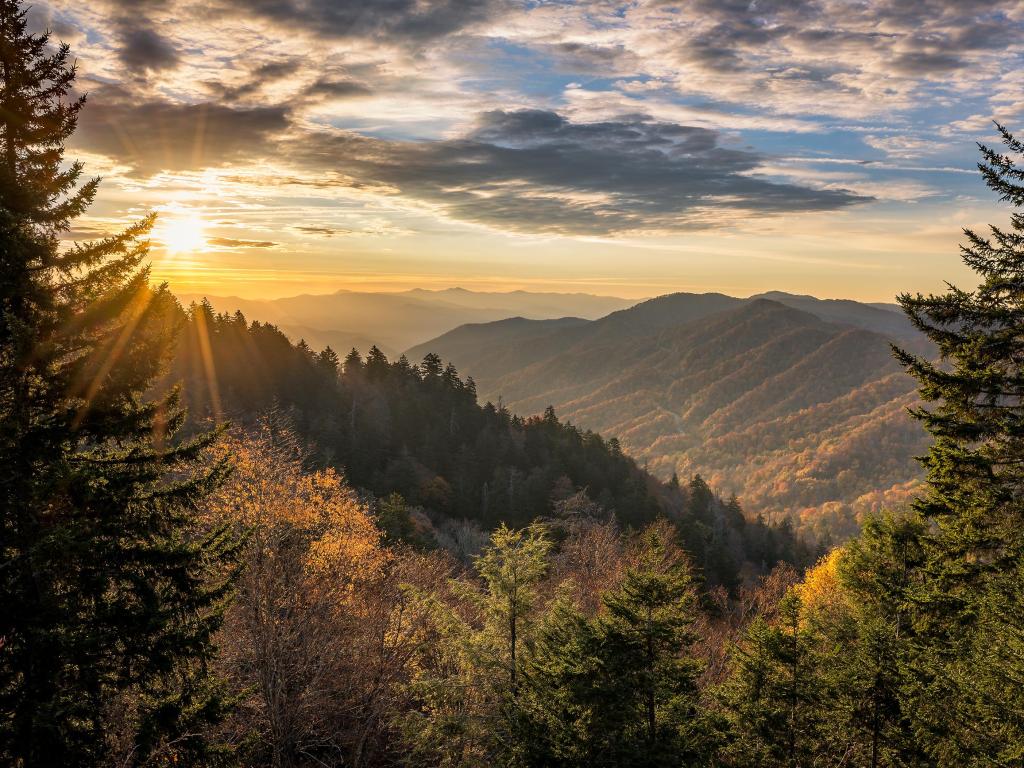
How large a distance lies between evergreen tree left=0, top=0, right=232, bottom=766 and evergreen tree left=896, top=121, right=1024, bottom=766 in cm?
1293

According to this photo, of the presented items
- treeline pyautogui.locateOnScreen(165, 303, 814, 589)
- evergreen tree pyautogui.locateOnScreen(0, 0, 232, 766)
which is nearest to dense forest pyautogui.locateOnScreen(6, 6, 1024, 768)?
evergreen tree pyautogui.locateOnScreen(0, 0, 232, 766)

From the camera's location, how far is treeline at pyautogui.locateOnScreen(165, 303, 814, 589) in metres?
70.5

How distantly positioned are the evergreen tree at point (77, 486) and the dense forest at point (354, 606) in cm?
4

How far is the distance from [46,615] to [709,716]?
41.9 ft

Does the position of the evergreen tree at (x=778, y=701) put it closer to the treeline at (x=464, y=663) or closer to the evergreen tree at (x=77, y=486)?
the treeline at (x=464, y=663)

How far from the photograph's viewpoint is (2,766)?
786cm

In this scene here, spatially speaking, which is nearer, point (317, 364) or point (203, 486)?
point (203, 486)

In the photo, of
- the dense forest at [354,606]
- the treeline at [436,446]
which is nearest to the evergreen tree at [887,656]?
the dense forest at [354,606]

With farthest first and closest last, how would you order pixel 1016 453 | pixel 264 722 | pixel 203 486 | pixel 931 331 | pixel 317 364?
1. pixel 317 364
2. pixel 264 722
3. pixel 931 331
4. pixel 1016 453
5. pixel 203 486

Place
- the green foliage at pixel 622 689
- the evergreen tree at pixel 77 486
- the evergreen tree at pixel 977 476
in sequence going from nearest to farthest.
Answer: the evergreen tree at pixel 77 486, the evergreen tree at pixel 977 476, the green foliage at pixel 622 689

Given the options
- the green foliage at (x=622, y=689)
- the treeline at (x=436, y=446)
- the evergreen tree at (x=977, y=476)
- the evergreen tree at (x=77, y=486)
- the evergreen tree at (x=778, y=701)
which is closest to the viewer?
the evergreen tree at (x=77, y=486)

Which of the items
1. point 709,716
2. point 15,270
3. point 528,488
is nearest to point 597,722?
point 709,716

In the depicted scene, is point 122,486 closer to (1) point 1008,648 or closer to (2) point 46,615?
(2) point 46,615

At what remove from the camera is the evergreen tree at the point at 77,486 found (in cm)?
814
